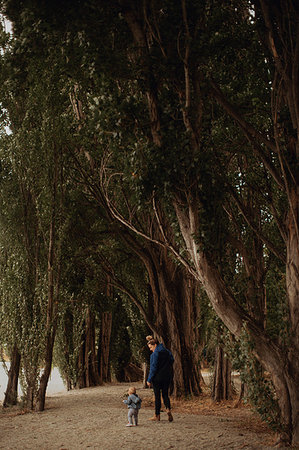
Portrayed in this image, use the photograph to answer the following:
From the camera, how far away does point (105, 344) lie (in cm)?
1802

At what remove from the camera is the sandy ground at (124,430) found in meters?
6.89

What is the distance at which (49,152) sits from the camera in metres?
11.3

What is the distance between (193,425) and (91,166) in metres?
6.51

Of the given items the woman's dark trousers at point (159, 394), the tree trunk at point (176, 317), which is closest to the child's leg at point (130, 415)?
the woman's dark trousers at point (159, 394)

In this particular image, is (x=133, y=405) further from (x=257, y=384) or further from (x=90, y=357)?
(x=90, y=357)

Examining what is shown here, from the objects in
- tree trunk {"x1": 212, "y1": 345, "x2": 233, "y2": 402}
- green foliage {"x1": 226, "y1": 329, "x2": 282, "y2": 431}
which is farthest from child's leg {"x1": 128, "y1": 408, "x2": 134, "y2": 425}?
tree trunk {"x1": 212, "y1": 345, "x2": 233, "y2": 402}

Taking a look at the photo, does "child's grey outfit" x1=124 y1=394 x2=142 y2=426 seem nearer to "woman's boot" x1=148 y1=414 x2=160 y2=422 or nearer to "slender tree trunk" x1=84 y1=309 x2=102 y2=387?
"woman's boot" x1=148 y1=414 x2=160 y2=422

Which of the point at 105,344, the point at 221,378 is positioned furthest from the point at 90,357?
the point at 221,378

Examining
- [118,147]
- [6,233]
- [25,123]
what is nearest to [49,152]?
[25,123]

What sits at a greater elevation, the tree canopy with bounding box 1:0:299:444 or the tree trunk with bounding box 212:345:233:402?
the tree canopy with bounding box 1:0:299:444

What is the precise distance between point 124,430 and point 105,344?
33.8 feet

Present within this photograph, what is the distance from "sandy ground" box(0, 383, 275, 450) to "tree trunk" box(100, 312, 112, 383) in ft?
21.2

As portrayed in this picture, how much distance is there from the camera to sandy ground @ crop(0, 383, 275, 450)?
6891mm

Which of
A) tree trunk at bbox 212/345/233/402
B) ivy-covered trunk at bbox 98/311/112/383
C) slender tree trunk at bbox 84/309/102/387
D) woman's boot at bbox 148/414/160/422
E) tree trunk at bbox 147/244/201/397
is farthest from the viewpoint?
ivy-covered trunk at bbox 98/311/112/383
